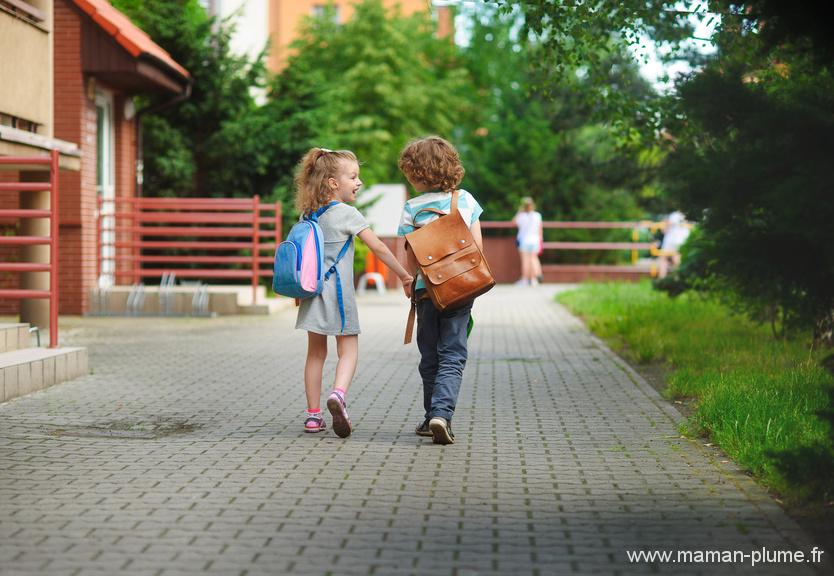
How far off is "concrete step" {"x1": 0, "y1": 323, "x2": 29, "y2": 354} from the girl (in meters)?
3.75

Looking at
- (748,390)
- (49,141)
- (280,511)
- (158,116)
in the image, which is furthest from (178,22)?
(280,511)

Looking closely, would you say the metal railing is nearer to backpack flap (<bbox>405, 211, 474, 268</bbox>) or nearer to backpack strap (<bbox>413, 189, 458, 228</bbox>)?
backpack strap (<bbox>413, 189, 458, 228</bbox>)

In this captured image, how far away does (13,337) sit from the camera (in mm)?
10562

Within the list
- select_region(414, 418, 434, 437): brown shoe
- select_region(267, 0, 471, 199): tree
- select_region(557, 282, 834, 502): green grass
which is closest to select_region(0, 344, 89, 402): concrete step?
select_region(414, 418, 434, 437): brown shoe

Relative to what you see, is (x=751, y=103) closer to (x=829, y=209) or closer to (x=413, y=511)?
(x=829, y=209)

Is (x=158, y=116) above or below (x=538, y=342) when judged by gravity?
above

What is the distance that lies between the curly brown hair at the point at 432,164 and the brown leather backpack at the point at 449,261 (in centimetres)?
21

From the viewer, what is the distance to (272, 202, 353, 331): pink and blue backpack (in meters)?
7.31

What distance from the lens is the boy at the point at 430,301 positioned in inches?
284

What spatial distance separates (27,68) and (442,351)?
7529mm

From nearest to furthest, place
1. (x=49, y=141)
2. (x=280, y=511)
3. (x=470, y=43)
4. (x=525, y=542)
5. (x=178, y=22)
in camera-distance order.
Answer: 1. (x=525, y=542)
2. (x=280, y=511)
3. (x=49, y=141)
4. (x=178, y=22)
5. (x=470, y=43)

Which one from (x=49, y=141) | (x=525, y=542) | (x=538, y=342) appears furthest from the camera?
(x=538, y=342)

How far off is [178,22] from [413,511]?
18.4 m

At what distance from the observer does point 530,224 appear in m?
30.9
